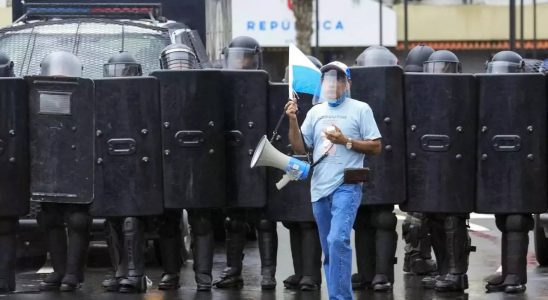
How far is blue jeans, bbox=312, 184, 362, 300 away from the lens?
10.3 meters

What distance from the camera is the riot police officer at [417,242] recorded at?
42.5 ft

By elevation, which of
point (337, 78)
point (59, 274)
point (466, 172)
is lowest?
point (59, 274)

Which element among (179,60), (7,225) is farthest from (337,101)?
(7,225)

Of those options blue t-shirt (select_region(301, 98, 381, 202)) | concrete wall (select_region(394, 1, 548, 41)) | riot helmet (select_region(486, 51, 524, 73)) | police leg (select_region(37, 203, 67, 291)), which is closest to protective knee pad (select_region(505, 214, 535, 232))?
riot helmet (select_region(486, 51, 524, 73))

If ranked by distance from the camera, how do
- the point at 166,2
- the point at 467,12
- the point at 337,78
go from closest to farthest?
the point at 337,78
the point at 166,2
the point at 467,12

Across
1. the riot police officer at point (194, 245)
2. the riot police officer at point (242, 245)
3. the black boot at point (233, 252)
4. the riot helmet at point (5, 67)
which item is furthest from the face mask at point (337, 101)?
the riot helmet at point (5, 67)

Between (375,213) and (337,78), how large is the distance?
1593mm

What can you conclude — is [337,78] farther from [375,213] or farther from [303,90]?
[375,213]

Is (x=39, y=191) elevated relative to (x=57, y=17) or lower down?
lower down

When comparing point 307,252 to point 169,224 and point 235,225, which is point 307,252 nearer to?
point 235,225

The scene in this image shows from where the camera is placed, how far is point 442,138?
1145 cm

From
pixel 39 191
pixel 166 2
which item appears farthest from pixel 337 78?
pixel 166 2

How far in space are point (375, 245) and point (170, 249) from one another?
5.23ft

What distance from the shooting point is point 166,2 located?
17.6 meters
